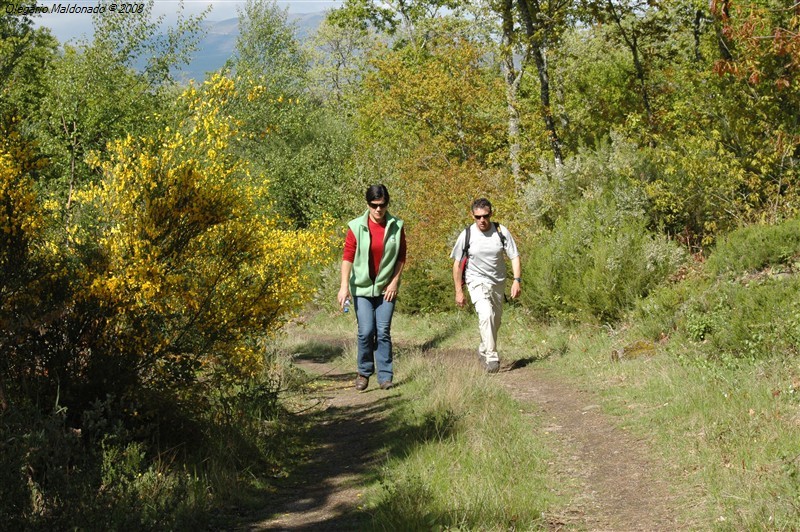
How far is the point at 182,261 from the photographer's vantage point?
714cm

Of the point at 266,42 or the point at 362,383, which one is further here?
the point at 266,42

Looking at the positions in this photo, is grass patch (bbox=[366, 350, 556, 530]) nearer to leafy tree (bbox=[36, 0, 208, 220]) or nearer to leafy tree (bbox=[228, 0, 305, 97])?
leafy tree (bbox=[36, 0, 208, 220])

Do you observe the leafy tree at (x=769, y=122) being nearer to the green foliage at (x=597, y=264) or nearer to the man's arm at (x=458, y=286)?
the green foliage at (x=597, y=264)

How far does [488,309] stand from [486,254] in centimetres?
64

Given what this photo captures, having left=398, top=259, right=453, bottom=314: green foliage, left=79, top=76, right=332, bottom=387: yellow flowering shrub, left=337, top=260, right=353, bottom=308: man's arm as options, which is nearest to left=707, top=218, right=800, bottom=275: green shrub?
left=337, top=260, right=353, bottom=308: man's arm

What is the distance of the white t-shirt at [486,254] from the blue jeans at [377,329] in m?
1.22

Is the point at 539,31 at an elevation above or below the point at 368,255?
above

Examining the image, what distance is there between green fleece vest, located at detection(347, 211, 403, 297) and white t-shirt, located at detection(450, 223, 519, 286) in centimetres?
105

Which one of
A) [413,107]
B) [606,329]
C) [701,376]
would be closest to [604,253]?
[606,329]

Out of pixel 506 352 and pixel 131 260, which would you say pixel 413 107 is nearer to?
pixel 506 352

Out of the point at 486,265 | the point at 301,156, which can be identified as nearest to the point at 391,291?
the point at 486,265

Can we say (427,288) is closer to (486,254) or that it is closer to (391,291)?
(486,254)

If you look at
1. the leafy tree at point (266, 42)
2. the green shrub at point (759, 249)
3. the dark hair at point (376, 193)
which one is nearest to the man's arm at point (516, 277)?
the dark hair at point (376, 193)

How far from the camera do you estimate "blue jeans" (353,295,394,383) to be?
948cm
